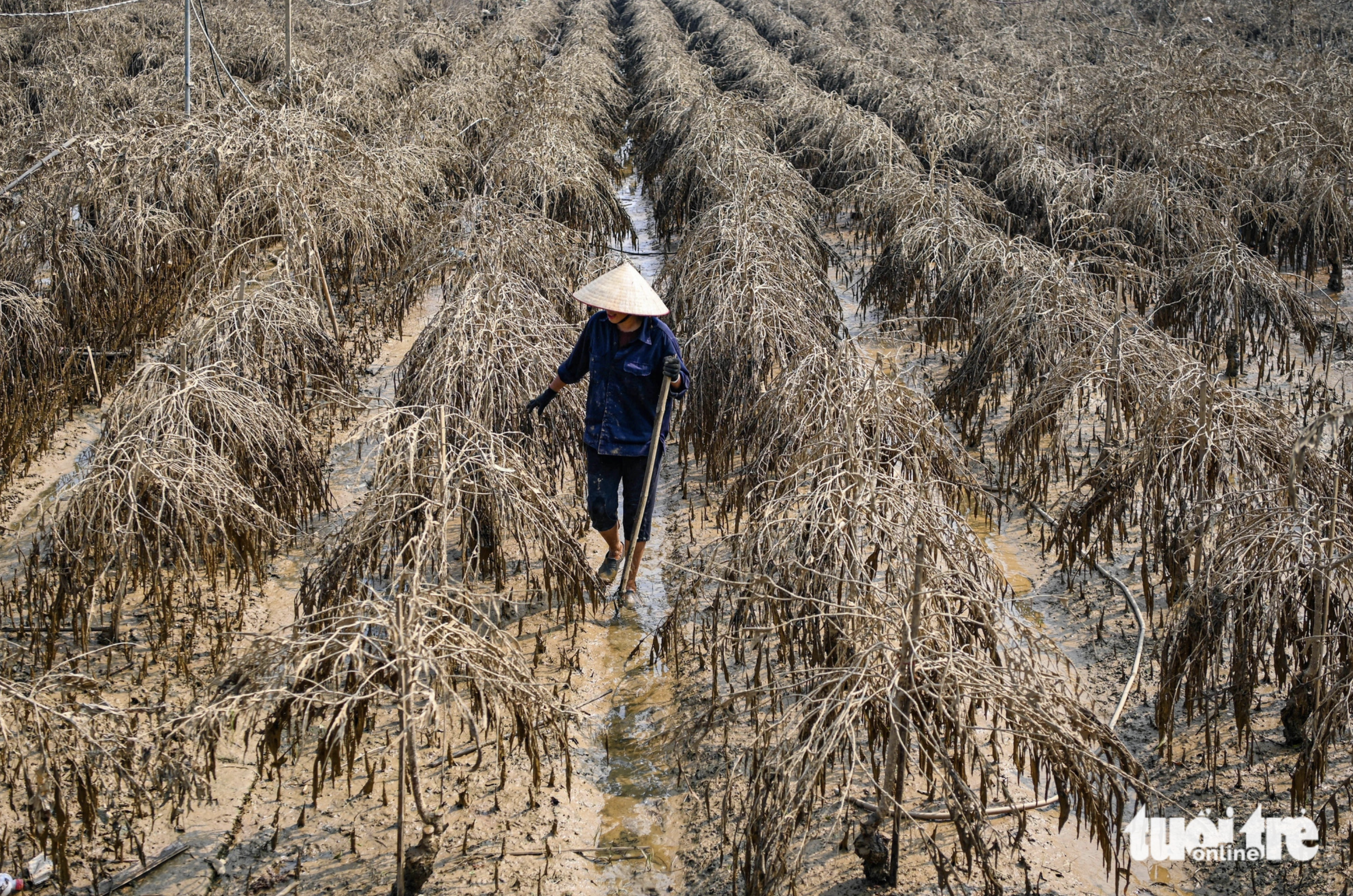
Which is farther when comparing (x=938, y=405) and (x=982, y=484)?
(x=938, y=405)

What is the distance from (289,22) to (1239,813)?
11.6 meters

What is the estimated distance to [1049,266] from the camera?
7668mm

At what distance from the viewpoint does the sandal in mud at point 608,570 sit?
19.5 ft

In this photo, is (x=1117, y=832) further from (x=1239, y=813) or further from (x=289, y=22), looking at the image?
(x=289, y=22)

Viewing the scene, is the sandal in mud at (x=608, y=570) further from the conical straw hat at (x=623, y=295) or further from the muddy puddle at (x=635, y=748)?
the conical straw hat at (x=623, y=295)

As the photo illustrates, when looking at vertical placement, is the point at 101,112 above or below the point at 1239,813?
above

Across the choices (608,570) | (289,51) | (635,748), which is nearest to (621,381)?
(608,570)

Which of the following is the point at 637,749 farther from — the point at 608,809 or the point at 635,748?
the point at 608,809

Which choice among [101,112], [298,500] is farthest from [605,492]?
[101,112]

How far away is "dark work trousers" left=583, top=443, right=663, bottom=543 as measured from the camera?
5.72m

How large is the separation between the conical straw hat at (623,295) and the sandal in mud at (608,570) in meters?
1.40

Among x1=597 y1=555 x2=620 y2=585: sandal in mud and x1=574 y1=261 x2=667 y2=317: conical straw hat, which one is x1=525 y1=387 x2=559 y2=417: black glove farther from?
x1=597 y1=555 x2=620 y2=585: sandal in mud

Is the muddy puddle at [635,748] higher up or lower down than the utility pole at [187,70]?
lower down

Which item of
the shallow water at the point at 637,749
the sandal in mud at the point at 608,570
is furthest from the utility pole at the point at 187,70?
the shallow water at the point at 637,749
